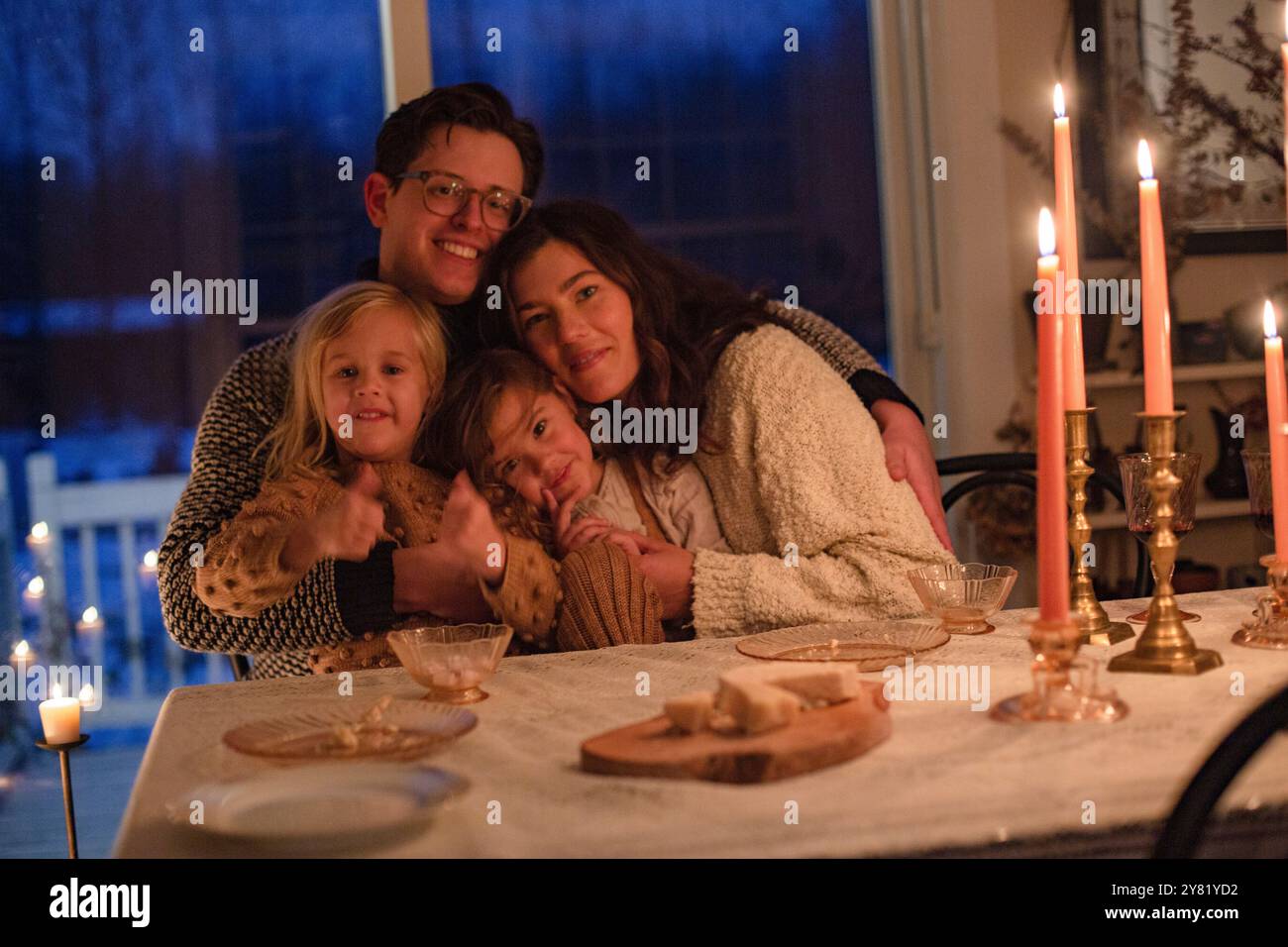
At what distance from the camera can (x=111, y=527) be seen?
2842mm

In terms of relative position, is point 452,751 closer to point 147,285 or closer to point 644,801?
point 644,801

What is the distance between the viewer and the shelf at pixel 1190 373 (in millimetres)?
2705

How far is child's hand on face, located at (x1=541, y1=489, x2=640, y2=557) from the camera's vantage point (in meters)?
2.02

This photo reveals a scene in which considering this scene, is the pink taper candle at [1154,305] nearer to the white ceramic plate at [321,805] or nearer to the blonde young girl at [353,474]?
the white ceramic plate at [321,805]

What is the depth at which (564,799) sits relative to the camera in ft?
3.13

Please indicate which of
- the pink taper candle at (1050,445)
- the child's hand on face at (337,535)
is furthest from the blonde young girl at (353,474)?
the pink taper candle at (1050,445)

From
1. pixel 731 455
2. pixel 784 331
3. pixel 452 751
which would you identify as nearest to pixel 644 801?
pixel 452 751

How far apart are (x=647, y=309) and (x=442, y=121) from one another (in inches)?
19.4

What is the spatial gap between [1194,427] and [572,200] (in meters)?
1.51

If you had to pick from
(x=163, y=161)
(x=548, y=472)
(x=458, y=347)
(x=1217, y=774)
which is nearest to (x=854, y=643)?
(x=1217, y=774)

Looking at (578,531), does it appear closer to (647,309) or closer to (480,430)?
(480,430)

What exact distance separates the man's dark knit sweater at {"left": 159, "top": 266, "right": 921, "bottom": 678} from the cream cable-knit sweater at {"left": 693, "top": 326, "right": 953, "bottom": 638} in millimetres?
515

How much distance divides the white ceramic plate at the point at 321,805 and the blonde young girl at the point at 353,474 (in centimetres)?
94

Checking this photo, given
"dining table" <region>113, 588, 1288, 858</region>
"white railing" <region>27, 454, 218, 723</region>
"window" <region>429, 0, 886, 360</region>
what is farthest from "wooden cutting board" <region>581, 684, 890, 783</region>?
"white railing" <region>27, 454, 218, 723</region>
